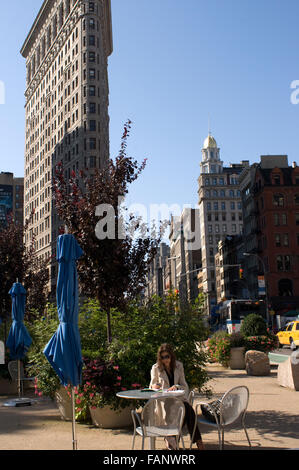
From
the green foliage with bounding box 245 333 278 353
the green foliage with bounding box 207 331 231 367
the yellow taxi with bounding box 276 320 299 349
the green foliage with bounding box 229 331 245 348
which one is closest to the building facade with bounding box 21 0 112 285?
the yellow taxi with bounding box 276 320 299 349

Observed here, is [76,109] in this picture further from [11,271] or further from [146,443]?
[146,443]

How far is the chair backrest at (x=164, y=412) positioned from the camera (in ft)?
21.3

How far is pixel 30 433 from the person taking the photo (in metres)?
8.92

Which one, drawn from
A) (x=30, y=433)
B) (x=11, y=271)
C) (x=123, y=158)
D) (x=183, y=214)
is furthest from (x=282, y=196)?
(x=183, y=214)

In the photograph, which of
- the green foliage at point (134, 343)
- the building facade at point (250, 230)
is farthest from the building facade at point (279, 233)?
the green foliage at point (134, 343)

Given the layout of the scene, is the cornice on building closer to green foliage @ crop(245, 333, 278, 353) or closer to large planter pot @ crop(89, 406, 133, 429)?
green foliage @ crop(245, 333, 278, 353)

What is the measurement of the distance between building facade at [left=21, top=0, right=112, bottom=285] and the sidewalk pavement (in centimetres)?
6460

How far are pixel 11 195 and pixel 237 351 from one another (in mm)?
161660

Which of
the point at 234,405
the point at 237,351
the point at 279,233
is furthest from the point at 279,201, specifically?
the point at 234,405

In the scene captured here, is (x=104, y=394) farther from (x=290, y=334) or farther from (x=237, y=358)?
(x=290, y=334)

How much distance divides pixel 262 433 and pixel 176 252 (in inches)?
6685

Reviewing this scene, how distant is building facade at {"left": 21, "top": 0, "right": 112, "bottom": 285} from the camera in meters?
80.2

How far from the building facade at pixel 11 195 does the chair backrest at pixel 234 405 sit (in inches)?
6590

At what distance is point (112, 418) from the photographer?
9227mm
